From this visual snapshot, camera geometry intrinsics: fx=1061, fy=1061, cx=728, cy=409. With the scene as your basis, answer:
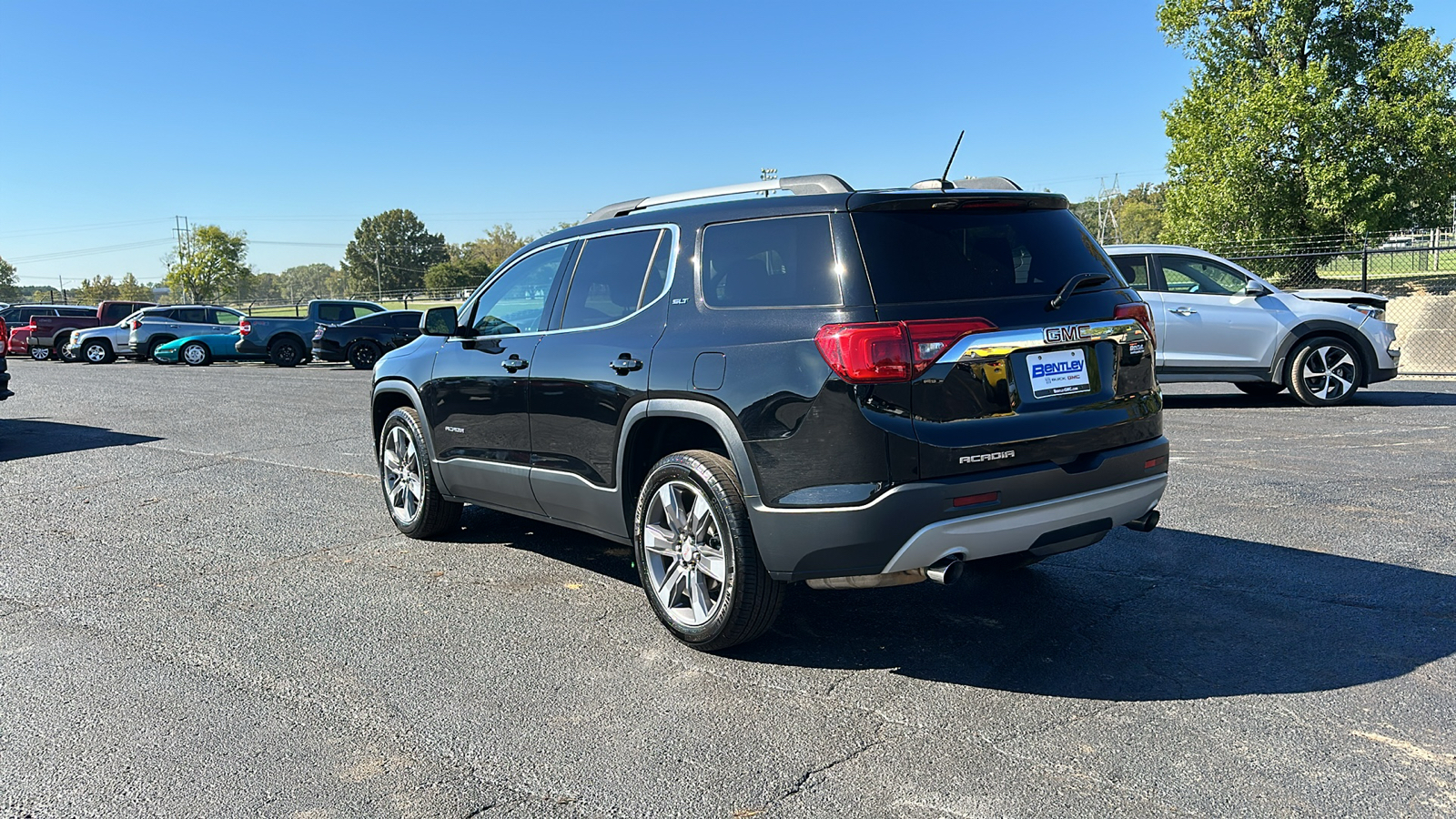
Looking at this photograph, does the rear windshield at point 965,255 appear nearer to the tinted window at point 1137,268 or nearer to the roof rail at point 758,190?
the roof rail at point 758,190

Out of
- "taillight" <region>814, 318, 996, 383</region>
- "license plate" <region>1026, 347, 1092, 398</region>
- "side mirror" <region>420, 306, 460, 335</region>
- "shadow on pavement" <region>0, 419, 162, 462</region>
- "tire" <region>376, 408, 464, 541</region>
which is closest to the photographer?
"taillight" <region>814, 318, 996, 383</region>

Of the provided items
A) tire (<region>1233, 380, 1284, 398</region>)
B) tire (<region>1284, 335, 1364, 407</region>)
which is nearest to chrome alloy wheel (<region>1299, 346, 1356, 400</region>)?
tire (<region>1284, 335, 1364, 407</region>)

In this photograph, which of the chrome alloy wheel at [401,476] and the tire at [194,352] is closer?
the chrome alloy wheel at [401,476]

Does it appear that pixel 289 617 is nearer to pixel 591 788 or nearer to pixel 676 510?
pixel 676 510

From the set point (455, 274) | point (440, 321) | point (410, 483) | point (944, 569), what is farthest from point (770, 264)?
point (455, 274)

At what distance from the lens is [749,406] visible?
4062 millimetres

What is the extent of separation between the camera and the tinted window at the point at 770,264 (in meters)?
4.05

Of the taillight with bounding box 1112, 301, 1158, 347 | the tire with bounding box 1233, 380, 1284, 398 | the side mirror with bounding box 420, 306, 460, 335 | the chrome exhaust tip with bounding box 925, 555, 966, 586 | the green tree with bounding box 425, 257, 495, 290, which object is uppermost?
the green tree with bounding box 425, 257, 495, 290

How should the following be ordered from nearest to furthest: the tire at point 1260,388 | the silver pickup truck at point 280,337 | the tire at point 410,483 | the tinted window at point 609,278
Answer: the tinted window at point 609,278 < the tire at point 410,483 < the tire at point 1260,388 < the silver pickup truck at point 280,337

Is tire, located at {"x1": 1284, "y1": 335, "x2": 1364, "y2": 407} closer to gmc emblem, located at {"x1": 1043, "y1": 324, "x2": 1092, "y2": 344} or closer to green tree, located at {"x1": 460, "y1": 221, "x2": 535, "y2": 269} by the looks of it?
gmc emblem, located at {"x1": 1043, "y1": 324, "x2": 1092, "y2": 344}

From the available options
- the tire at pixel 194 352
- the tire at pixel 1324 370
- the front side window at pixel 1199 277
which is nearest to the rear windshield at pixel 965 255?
the front side window at pixel 1199 277

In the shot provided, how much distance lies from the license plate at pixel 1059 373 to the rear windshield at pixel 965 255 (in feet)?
0.86

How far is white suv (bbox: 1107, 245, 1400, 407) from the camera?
11562 millimetres

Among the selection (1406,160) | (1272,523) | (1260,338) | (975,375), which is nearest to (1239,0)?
(1406,160)
